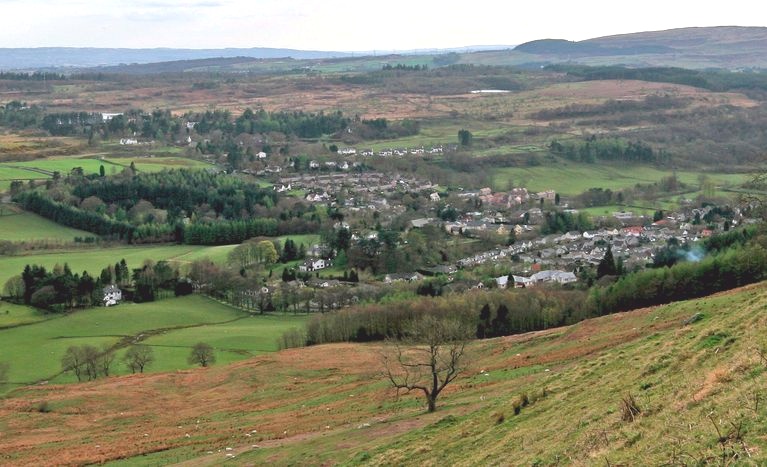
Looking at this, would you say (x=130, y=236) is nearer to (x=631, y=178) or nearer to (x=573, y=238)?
(x=573, y=238)

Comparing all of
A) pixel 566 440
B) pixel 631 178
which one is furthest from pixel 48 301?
pixel 631 178

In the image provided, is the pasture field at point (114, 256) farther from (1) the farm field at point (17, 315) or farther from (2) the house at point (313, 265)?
(1) the farm field at point (17, 315)

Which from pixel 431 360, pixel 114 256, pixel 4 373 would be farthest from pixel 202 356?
pixel 114 256

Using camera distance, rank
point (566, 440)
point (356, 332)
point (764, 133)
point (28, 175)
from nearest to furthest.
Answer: point (566, 440) < point (356, 332) < point (28, 175) < point (764, 133)

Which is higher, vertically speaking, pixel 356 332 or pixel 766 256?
pixel 766 256

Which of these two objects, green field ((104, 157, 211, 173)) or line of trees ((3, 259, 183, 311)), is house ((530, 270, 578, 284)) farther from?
green field ((104, 157, 211, 173))
